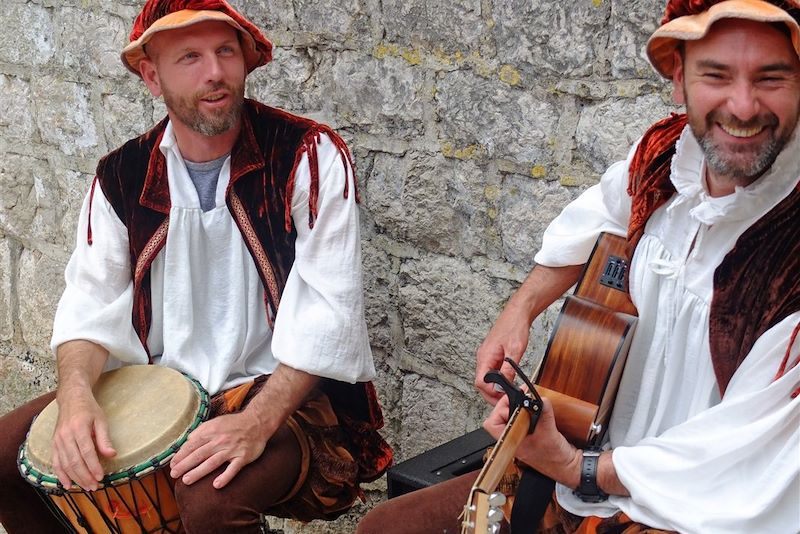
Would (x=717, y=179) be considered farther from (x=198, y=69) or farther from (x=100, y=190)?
(x=100, y=190)

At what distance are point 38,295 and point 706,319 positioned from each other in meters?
3.35

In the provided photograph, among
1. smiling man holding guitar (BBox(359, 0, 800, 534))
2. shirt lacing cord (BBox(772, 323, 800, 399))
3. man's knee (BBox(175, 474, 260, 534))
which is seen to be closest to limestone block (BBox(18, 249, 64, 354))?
man's knee (BBox(175, 474, 260, 534))

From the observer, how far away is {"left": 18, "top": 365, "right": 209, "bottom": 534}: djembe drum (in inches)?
100

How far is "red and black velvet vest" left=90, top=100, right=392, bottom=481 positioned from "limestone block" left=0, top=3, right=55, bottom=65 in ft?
4.92

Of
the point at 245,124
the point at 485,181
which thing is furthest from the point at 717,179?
the point at 245,124

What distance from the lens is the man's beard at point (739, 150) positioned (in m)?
1.95

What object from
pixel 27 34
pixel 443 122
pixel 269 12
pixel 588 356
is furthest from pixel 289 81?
pixel 588 356

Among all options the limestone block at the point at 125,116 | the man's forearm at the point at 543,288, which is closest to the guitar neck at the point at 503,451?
the man's forearm at the point at 543,288

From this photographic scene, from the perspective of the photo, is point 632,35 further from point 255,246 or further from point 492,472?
point 492,472

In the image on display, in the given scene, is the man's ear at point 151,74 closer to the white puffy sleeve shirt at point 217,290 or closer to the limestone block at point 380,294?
the white puffy sleeve shirt at point 217,290

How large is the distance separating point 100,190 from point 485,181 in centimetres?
109

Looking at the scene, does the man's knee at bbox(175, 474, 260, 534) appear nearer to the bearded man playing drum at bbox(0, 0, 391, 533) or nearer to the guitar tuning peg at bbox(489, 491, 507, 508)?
the bearded man playing drum at bbox(0, 0, 391, 533)

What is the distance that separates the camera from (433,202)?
128 inches

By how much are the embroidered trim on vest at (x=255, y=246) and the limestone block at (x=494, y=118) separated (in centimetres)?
66
